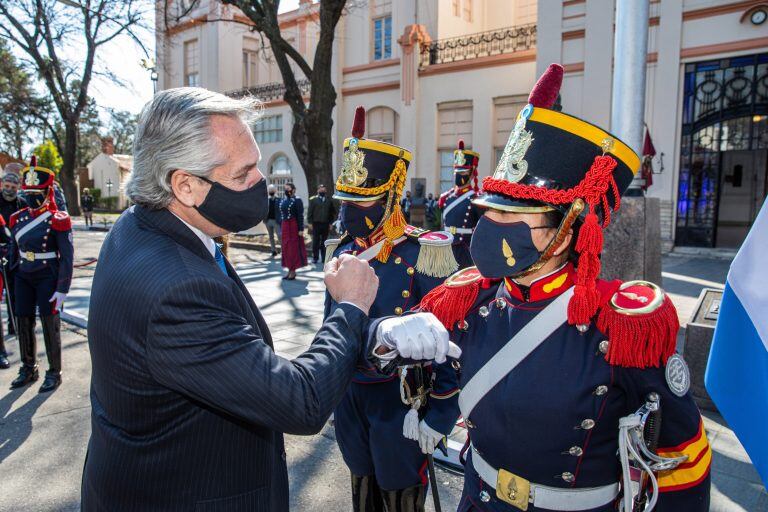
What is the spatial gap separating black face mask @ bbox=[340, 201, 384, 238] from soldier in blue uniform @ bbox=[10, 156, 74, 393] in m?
3.61

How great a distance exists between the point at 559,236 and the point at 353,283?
0.77 metres

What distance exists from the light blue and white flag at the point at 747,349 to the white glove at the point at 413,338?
42.2 inches

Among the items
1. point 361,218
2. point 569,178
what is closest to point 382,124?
point 361,218

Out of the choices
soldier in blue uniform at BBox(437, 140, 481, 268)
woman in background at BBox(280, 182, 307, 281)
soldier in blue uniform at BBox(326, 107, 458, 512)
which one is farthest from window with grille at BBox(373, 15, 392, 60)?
soldier in blue uniform at BBox(326, 107, 458, 512)

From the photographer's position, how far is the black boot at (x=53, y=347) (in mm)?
5480

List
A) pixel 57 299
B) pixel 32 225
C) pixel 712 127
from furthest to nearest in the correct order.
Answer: pixel 712 127, pixel 32 225, pixel 57 299

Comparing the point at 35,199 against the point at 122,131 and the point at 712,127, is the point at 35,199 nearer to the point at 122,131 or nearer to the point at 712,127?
the point at 712,127

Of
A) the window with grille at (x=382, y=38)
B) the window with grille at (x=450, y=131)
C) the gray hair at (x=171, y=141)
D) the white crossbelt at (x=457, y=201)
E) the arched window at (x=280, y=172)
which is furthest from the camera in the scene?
the arched window at (x=280, y=172)

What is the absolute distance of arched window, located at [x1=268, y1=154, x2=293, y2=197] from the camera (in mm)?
26594

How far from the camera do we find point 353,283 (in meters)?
1.69

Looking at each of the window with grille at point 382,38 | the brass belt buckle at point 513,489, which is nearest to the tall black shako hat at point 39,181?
the brass belt buckle at point 513,489

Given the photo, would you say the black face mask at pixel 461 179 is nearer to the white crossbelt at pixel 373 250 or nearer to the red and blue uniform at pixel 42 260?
the red and blue uniform at pixel 42 260

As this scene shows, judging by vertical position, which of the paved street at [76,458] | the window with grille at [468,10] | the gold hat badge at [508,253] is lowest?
the paved street at [76,458]

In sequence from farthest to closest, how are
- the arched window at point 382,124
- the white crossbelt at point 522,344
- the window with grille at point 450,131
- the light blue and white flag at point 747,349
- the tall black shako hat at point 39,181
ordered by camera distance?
the arched window at point 382,124 < the window with grille at point 450,131 < the tall black shako hat at point 39,181 < the white crossbelt at point 522,344 < the light blue and white flag at point 747,349
